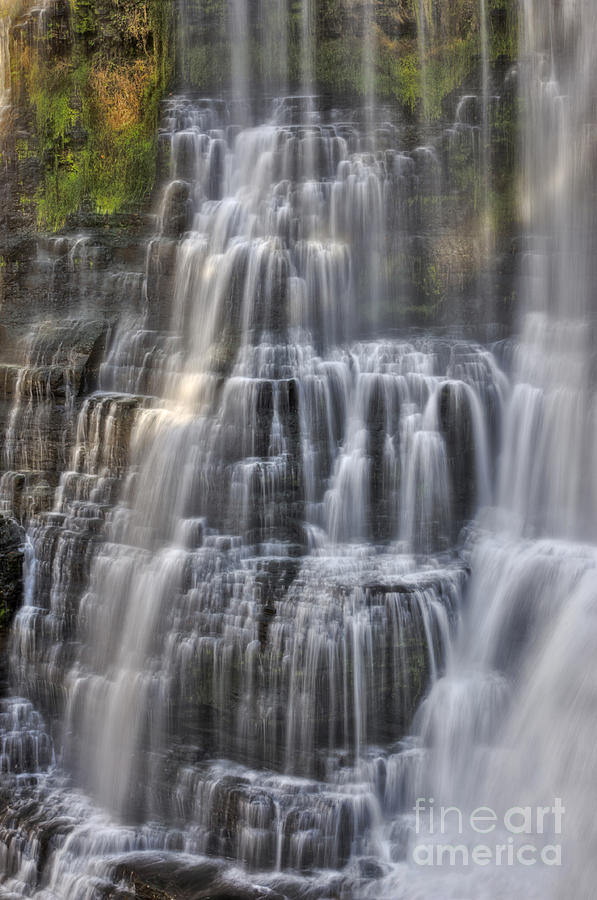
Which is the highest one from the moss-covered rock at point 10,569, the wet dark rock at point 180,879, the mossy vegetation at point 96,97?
the mossy vegetation at point 96,97

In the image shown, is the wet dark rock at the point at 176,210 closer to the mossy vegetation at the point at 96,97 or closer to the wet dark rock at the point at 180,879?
the mossy vegetation at the point at 96,97

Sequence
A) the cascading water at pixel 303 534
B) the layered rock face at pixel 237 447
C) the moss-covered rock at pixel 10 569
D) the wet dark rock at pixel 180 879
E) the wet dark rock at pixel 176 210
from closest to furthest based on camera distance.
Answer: the wet dark rock at pixel 180 879, the cascading water at pixel 303 534, the layered rock face at pixel 237 447, the moss-covered rock at pixel 10 569, the wet dark rock at pixel 176 210

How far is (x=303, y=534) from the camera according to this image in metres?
14.7

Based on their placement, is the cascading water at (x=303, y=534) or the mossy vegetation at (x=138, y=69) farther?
the mossy vegetation at (x=138, y=69)

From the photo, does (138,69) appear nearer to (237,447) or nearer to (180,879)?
(237,447)

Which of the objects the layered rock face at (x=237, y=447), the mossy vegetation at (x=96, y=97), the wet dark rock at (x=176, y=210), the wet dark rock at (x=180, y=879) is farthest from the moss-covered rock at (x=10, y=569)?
the mossy vegetation at (x=96, y=97)

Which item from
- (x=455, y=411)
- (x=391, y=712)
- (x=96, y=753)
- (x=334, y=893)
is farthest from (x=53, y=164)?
(x=334, y=893)

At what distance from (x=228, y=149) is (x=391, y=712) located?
37.2ft

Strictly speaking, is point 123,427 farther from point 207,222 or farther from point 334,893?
point 334,893

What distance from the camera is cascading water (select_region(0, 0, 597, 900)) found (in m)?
12.3

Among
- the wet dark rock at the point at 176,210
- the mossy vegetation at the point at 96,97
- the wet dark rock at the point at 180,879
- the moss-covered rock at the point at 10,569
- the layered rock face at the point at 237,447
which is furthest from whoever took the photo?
the mossy vegetation at the point at 96,97

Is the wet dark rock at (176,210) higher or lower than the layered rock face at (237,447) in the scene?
higher

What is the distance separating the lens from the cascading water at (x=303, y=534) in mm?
12305

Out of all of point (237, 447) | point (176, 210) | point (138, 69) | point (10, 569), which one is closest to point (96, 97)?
point (138, 69)
